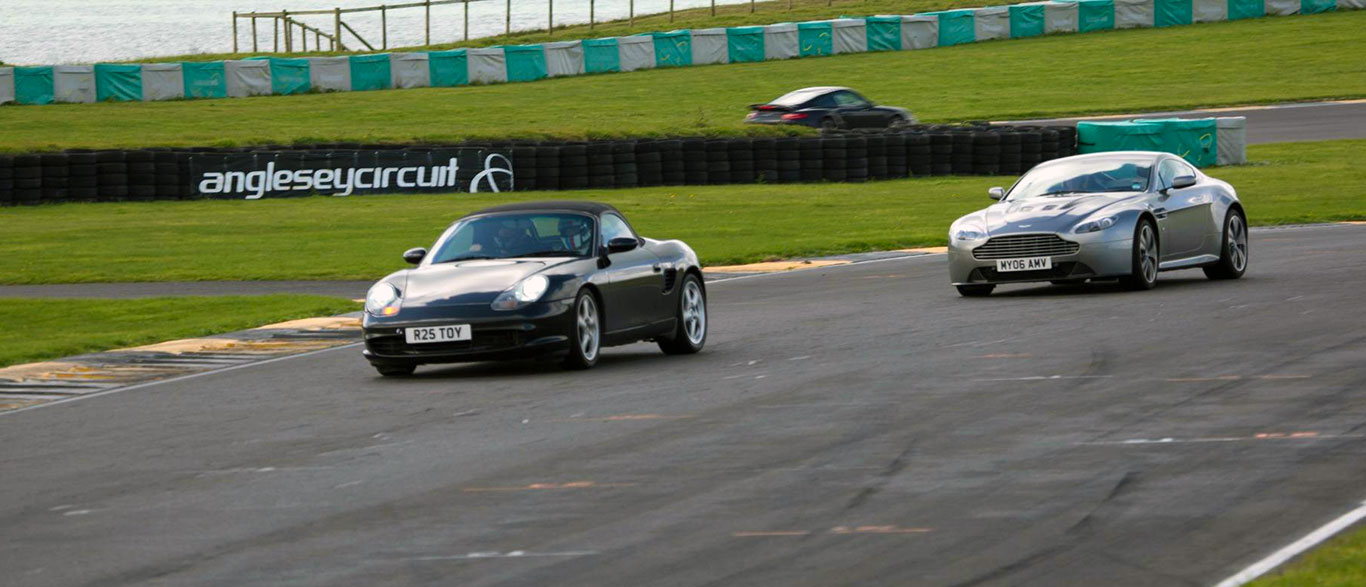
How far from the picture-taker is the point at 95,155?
105 ft

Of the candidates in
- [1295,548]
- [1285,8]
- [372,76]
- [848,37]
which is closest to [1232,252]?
[1295,548]

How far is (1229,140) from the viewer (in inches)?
1358

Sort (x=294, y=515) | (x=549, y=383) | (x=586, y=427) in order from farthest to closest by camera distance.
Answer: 1. (x=549, y=383)
2. (x=586, y=427)
3. (x=294, y=515)

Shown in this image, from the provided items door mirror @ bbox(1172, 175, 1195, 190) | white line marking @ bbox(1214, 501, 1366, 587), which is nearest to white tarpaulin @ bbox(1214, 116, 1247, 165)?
door mirror @ bbox(1172, 175, 1195, 190)

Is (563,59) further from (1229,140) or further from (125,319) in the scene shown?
(125,319)

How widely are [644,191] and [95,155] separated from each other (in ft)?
29.7

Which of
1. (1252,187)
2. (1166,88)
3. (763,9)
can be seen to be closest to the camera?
(1252,187)

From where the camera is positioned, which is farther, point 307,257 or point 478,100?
point 478,100

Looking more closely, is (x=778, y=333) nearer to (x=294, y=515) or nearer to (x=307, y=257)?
(x=294, y=515)

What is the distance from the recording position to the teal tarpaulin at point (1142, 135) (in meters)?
32.4

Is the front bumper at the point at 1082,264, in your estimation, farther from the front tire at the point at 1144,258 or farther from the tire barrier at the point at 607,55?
the tire barrier at the point at 607,55

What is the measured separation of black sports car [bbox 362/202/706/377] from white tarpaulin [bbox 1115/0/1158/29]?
156ft

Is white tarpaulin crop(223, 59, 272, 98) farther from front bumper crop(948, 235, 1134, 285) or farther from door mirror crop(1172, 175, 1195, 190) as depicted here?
door mirror crop(1172, 175, 1195, 190)

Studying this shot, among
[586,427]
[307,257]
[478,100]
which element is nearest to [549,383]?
[586,427]
